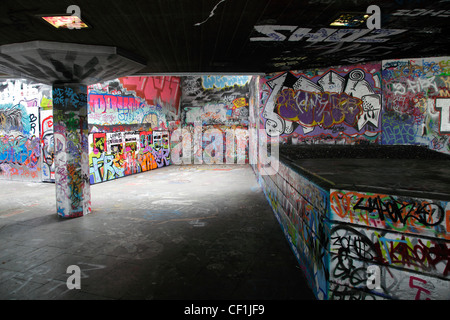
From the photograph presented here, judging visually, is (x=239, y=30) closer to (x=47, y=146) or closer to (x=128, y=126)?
(x=128, y=126)

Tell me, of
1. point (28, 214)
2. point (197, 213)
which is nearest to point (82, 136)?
point (28, 214)

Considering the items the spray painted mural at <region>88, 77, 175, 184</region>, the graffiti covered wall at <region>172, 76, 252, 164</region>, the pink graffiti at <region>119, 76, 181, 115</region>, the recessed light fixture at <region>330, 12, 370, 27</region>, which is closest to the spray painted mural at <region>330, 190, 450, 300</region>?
the recessed light fixture at <region>330, 12, 370, 27</region>

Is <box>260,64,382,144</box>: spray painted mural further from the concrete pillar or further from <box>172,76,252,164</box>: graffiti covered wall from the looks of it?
<box>172,76,252,164</box>: graffiti covered wall

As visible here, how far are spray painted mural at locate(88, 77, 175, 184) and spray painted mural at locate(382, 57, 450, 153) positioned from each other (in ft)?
35.3

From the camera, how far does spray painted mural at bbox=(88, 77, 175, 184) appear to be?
11.7 meters

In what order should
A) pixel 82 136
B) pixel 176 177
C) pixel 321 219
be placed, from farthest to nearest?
pixel 176 177, pixel 82 136, pixel 321 219

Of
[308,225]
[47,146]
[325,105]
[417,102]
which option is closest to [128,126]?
[47,146]

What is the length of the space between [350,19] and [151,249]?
542cm

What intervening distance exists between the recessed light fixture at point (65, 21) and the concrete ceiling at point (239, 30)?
0.14m

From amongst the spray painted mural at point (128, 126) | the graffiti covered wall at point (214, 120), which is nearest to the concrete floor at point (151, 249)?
the spray painted mural at point (128, 126)

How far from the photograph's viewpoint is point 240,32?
5.16m

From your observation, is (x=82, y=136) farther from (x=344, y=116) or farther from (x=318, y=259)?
(x=344, y=116)

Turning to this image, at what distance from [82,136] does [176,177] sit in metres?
6.28

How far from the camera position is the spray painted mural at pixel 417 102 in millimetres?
7922
